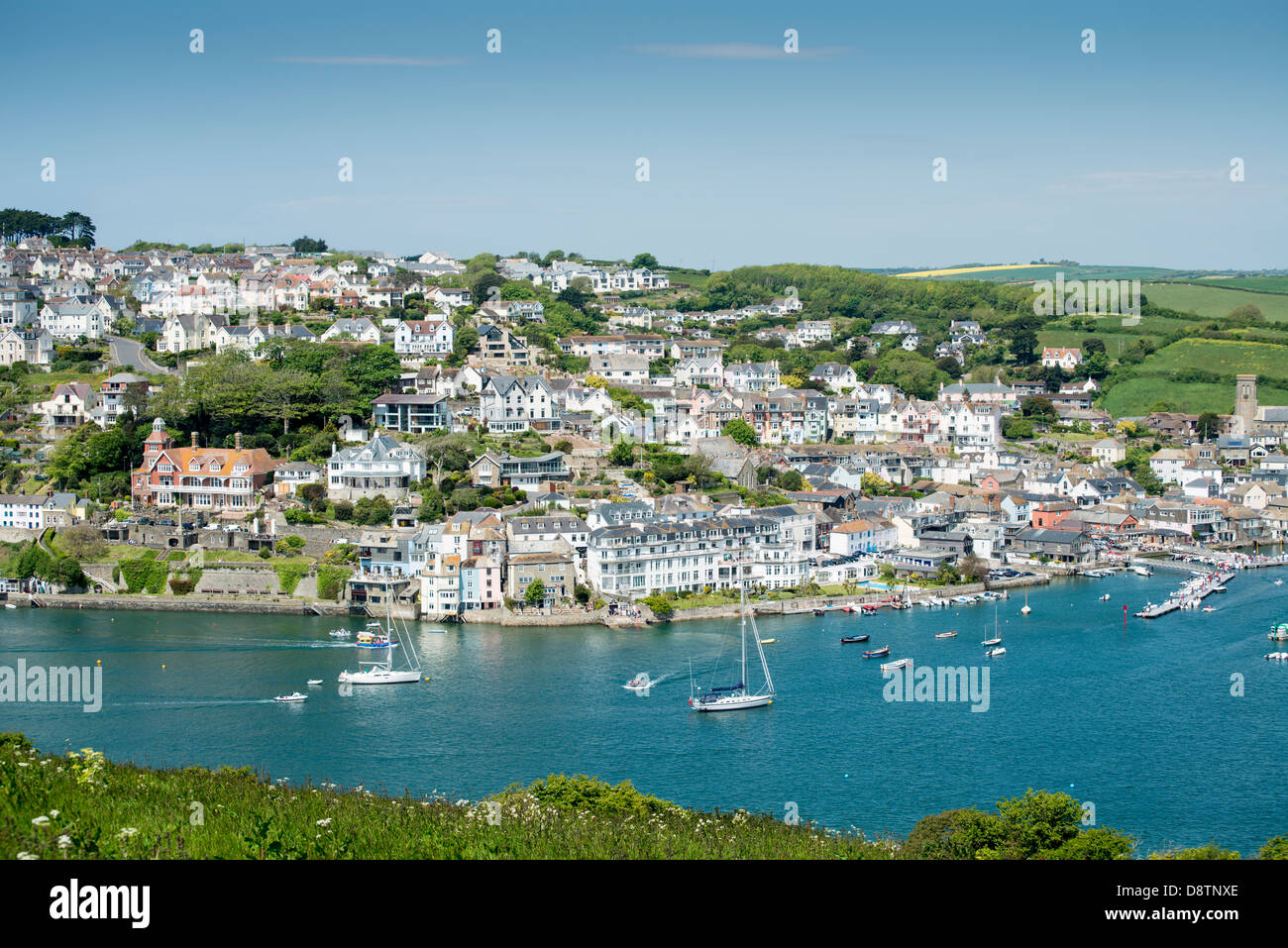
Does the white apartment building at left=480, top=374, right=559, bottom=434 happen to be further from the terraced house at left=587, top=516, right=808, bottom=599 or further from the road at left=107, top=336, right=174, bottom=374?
the road at left=107, top=336, right=174, bottom=374

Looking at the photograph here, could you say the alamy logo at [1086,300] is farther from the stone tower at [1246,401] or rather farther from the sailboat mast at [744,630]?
the sailboat mast at [744,630]

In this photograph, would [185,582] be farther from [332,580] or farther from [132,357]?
[132,357]

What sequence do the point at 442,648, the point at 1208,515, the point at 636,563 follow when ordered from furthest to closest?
the point at 1208,515 < the point at 636,563 < the point at 442,648

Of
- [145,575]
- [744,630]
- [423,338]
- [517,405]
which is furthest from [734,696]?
[423,338]
